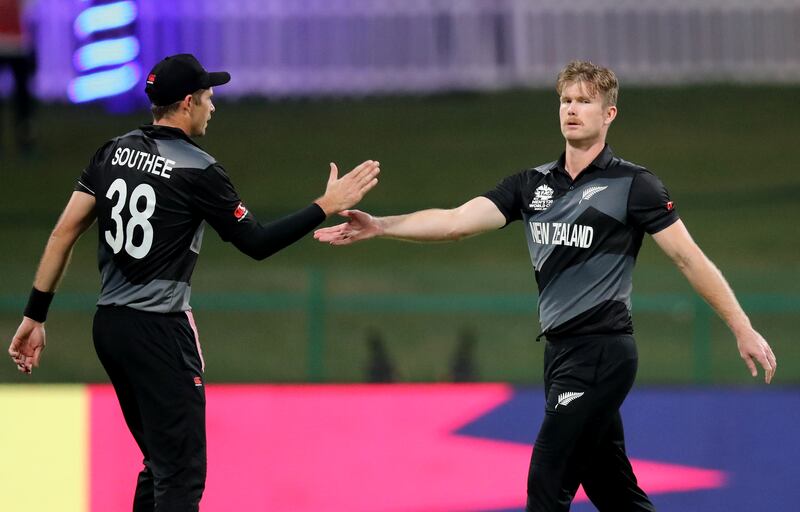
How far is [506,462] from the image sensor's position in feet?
21.5

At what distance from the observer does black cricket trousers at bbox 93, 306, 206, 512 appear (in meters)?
5.21

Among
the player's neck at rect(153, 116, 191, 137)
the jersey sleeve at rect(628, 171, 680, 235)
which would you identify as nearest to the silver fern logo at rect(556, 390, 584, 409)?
the jersey sleeve at rect(628, 171, 680, 235)

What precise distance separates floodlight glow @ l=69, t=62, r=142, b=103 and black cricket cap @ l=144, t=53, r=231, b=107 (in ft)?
39.8

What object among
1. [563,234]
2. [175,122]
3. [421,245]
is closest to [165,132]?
[175,122]

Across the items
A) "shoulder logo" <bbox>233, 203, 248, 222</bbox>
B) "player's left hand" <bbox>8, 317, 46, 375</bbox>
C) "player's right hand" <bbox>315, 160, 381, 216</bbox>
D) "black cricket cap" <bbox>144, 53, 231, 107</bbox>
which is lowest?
"player's left hand" <bbox>8, 317, 46, 375</bbox>

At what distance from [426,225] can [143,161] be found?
3.87ft

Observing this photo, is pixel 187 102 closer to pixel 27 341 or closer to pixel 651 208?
pixel 27 341

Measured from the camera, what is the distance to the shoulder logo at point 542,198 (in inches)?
215

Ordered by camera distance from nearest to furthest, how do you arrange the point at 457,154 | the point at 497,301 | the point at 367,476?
the point at 367,476 < the point at 497,301 < the point at 457,154

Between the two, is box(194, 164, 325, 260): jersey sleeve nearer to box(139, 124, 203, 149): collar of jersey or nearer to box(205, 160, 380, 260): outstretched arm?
box(205, 160, 380, 260): outstretched arm

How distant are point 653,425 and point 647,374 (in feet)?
15.3

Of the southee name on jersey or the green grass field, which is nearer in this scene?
the southee name on jersey

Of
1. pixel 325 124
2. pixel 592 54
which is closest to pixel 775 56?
pixel 592 54

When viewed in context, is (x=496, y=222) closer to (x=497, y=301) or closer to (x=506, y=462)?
(x=506, y=462)
